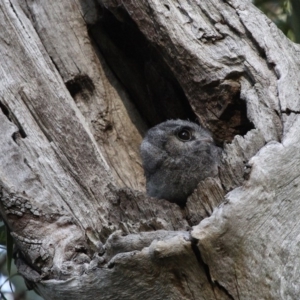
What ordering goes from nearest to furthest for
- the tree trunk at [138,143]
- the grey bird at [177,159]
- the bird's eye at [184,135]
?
1. the tree trunk at [138,143]
2. the grey bird at [177,159]
3. the bird's eye at [184,135]

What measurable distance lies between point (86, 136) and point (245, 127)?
1010 mm

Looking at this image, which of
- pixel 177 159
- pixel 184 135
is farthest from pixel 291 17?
pixel 177 159

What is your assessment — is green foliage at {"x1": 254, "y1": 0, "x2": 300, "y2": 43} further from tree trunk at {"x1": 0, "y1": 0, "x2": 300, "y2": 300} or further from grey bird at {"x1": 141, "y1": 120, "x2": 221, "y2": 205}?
grey bird at {"x1": 141, "y1": 120, "x2": 221, "y2": 205}

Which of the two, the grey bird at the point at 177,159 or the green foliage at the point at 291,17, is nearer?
the grey bird at the point at 177,159

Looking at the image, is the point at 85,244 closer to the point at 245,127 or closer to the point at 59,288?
the point at 59,288

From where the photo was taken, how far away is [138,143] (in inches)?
208

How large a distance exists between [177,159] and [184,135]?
18cm

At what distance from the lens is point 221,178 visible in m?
3.67

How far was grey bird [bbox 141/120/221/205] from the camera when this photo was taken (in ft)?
14.6

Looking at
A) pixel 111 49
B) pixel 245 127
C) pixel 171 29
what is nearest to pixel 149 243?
pixel 245 127

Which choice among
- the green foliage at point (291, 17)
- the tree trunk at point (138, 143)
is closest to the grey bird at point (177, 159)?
the tree trunk at point (138, 143)

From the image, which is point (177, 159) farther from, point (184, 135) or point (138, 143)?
point (138, 143)

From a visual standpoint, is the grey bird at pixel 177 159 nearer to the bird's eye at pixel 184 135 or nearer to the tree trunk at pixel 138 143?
the bird's eye at pixel 184 135

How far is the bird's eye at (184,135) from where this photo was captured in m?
4.59
